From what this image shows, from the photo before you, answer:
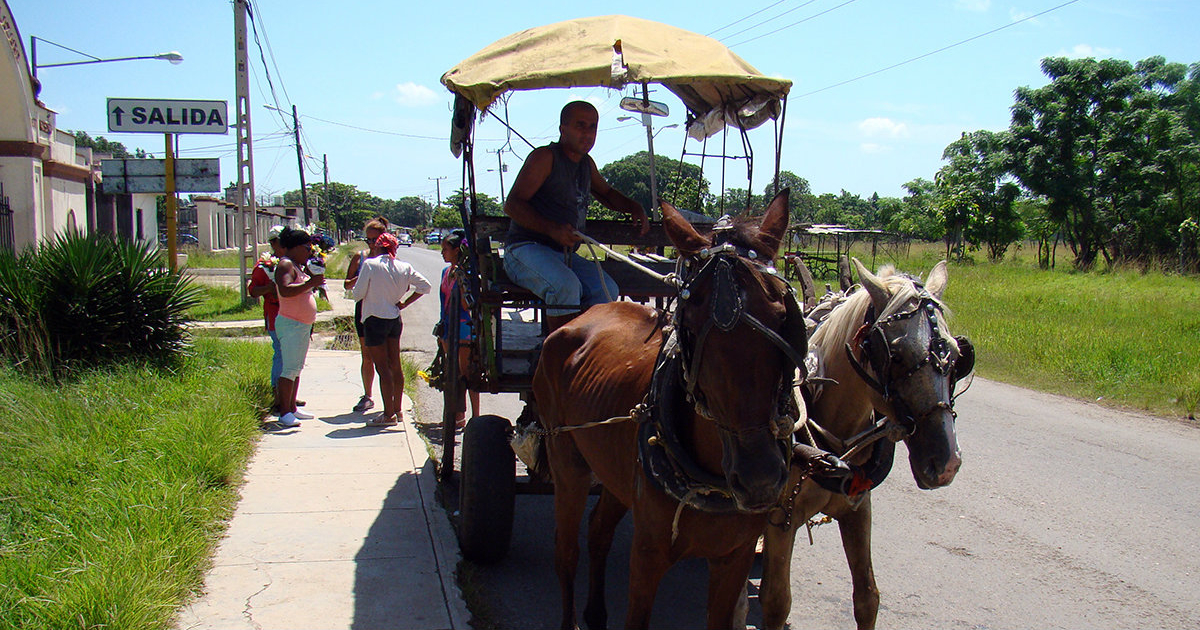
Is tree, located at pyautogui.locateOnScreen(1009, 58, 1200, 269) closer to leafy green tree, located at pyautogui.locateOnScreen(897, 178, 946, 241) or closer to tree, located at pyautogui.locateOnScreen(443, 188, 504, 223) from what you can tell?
leafy green tree, located at pyautogui.locateOnScreen(897, 178, 946, 241)

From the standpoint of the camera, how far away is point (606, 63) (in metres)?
3.89

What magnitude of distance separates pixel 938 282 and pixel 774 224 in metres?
1.08

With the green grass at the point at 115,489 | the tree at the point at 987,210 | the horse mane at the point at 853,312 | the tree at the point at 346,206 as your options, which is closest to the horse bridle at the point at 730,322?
the horse mane at the point at 853,312

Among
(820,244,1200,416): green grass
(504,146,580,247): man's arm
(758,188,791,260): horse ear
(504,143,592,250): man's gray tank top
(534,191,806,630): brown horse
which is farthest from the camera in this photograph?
(820,244,1200,416): green grass

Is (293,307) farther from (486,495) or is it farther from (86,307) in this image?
(486,495)

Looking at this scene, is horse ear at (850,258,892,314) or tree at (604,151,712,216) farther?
tree at (604,151,712,216)

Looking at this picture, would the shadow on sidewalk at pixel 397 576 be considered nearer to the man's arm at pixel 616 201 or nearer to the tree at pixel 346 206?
the man's arm at pixel 616 201

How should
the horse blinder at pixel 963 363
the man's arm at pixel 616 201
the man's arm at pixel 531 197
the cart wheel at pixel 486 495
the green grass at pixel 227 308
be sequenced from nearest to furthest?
the horse blinder at pixel 963 363 → the cart wheel at pixel 486 495 → the man's arm at pixel 531 197 → the man's arm at pixel 616 201 → the green grass at pixel 227 308

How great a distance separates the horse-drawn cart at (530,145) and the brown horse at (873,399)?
115 cm

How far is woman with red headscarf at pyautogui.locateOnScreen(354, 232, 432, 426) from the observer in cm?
738

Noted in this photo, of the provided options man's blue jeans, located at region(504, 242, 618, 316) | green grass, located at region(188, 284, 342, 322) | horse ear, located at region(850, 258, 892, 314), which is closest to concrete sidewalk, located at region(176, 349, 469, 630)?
man's blue jeans, located at region(504, 242, 618, 316)

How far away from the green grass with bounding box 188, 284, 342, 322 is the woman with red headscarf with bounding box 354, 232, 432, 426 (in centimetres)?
787

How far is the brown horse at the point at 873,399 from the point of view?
2.83 meters

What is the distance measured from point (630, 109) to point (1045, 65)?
2722 cm
